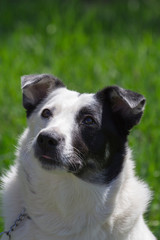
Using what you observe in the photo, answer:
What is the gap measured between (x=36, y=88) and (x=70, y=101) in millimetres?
474

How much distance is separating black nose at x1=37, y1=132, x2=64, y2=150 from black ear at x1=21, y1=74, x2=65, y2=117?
693 mm

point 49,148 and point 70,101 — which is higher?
point 70,101

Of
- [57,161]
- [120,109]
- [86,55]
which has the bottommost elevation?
[86,55]

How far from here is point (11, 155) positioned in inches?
203

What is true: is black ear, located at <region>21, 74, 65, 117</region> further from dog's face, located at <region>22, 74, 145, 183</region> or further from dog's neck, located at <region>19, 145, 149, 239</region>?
dog's neck, located at <region>19, 145, 149, 239</region>

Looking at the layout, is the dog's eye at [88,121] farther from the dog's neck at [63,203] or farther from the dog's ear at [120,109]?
the dog's neck at [63,203]

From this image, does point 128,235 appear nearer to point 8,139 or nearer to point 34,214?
point 34,214

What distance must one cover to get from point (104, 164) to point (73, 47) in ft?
14.5

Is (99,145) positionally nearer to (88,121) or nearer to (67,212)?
(88,121)

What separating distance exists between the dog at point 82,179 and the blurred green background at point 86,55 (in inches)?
34.8

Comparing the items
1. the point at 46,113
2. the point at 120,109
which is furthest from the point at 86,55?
the point at 46,113

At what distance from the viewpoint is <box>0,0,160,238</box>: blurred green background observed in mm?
5430

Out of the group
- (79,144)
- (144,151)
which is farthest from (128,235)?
(144,151)

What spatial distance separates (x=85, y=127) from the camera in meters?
3.67
